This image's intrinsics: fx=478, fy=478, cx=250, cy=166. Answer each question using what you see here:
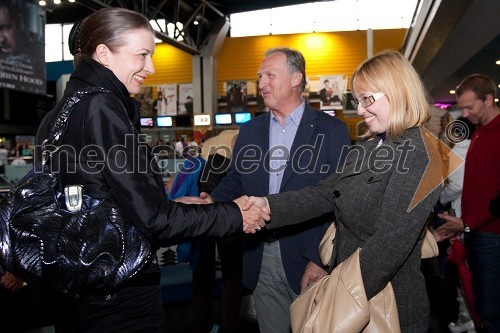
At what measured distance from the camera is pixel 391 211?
155 cm

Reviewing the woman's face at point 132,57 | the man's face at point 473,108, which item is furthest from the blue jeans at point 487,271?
the woman's face at point 132,57

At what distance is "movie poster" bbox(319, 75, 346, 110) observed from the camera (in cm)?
2050

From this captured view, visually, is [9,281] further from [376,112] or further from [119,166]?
[376,112]

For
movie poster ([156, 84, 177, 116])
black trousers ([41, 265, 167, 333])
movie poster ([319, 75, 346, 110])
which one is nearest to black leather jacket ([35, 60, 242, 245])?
black trousers ([41, 265, 167, 333])

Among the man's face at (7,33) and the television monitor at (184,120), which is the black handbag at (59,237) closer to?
the man's face at (7,33)

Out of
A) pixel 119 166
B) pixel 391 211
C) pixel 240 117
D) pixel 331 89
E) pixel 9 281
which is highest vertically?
pixel 331 89

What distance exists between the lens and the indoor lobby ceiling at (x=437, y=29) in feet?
23.0

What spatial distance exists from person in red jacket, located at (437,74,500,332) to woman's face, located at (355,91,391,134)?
1435 millimetres

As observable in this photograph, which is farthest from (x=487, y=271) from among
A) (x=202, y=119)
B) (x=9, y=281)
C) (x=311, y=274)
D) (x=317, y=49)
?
(x=317, y=49)

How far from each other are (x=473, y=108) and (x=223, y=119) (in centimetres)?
1686

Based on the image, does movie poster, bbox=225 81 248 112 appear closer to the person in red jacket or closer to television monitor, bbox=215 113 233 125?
television monitor, bbox=215 113 233 125

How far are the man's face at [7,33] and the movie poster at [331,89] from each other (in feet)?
49.6

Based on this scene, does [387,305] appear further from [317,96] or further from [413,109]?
[317,96]

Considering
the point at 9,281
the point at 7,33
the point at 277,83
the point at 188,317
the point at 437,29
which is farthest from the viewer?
the point at 437,29
